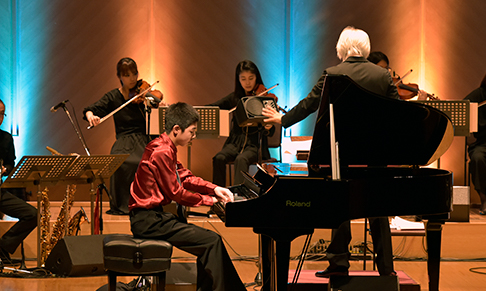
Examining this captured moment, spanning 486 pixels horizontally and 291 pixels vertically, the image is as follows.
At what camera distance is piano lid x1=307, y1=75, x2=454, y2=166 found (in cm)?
254

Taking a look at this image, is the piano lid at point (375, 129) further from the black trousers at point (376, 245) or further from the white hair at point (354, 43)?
the white hair at point (354, 43)

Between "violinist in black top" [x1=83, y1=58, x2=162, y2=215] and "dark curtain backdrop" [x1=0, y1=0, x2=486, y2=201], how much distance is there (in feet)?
3.77

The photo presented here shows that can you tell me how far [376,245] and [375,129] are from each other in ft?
2.57

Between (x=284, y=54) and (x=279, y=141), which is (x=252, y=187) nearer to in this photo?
(x=279, y=141)

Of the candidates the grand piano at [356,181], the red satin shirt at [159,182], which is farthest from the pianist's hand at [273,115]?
the red satin shirt at [159,182]

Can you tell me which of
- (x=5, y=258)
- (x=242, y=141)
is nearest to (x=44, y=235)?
(x=5, y=258)

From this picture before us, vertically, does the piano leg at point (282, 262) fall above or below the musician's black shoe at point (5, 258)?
above

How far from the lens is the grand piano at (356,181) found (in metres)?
2.33

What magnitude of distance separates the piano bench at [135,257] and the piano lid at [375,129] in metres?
0.89

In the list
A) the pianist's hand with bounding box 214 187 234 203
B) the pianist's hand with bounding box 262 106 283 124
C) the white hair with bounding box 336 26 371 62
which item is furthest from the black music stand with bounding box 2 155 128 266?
the white hair with bounding box 336 26 371 62

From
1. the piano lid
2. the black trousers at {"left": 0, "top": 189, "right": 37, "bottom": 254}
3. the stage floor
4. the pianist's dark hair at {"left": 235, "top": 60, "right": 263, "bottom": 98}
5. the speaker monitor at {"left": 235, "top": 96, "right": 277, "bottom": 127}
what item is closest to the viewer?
the piano lid

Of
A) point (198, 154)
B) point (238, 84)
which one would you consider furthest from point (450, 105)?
point (198, 154)

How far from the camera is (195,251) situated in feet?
9.32

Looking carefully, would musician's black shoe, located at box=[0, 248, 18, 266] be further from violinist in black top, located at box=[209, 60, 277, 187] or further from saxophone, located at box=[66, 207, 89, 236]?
violinist in black top, located at box=[209, 60, 277, 187]
